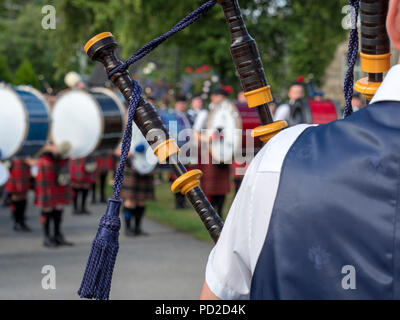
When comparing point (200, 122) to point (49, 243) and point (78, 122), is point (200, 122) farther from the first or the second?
point (49, 243)

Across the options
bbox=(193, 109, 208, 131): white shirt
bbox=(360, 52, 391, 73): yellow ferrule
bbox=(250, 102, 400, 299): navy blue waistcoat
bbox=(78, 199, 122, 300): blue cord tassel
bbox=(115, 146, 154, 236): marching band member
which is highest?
bbox=(193, 109, 208, 131): white shirt

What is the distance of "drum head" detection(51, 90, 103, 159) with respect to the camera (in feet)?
23.8

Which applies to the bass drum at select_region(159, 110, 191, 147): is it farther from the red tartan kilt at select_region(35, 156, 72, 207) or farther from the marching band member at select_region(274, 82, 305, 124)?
the red tartan kilt at select_region(35, 156, 72, 207)

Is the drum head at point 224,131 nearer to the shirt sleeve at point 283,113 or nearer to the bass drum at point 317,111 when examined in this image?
the shirt sleeve at point 283,113

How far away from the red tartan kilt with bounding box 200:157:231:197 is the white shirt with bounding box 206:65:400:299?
7572mm

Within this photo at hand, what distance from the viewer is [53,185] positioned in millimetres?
7207

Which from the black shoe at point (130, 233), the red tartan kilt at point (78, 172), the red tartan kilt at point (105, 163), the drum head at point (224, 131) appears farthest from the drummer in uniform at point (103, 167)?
the black shoe at point (130, 233)

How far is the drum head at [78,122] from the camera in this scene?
7.26m

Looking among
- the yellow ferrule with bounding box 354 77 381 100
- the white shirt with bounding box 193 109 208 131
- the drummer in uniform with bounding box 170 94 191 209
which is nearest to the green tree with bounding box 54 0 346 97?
the drummer in uniform with bounding box 170 94 191 209

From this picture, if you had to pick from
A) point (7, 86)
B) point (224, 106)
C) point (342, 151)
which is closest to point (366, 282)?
point (342, 151)

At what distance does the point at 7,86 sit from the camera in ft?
23.4

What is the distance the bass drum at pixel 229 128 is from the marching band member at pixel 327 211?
22.2 ft

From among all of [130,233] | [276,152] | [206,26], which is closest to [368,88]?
[276,152]

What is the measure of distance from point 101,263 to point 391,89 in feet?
2.44
